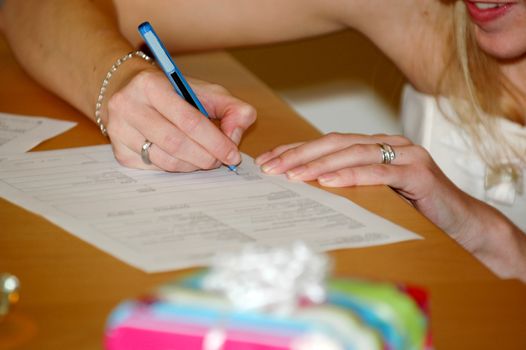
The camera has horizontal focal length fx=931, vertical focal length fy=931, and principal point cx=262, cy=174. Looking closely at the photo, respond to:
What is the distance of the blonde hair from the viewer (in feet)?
4.50

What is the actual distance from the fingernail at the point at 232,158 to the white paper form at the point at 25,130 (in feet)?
0.82

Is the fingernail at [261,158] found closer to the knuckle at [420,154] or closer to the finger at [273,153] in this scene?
the finger at [273,153]

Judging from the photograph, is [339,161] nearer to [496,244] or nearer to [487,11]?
[496,244]

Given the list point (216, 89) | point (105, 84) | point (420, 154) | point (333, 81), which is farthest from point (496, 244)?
point (333, 81)

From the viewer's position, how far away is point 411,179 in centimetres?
102

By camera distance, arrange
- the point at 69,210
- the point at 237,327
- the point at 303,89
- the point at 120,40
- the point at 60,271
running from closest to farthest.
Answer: the point at 237,327, the point at 60,271, the point at 69,210, the point at 120,40, the point at 303,89

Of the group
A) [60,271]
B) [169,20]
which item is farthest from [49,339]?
[169,20]

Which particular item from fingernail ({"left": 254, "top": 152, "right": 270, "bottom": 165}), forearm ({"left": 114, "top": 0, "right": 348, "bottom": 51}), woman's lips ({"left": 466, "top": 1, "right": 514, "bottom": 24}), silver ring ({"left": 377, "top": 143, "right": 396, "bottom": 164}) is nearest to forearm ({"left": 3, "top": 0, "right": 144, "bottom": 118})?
forearm ({"left": 114, "top": 0, "right": 348, "bottom": 51})

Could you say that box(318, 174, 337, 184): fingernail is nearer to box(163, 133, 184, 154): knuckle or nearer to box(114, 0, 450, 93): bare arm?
box(163, 133, 184, 154): knuckle

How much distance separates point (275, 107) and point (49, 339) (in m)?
0.68

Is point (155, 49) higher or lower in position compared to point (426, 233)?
higher

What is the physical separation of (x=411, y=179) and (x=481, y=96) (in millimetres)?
440

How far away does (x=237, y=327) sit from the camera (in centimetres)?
48

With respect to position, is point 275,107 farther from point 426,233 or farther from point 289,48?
point 289,48
